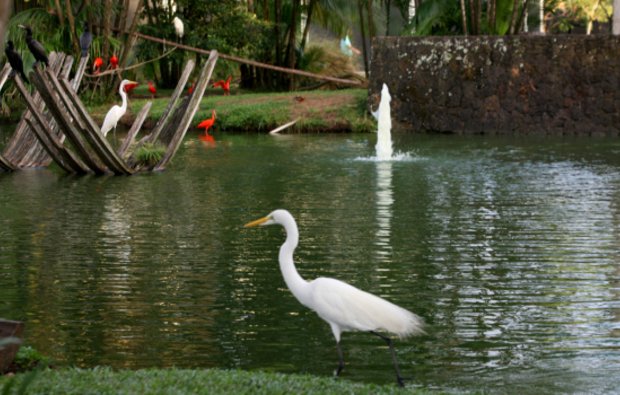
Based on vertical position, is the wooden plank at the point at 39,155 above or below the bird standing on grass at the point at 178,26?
below

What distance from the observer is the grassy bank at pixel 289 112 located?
25625 mm

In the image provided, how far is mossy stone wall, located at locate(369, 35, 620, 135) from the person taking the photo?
79.4 feet

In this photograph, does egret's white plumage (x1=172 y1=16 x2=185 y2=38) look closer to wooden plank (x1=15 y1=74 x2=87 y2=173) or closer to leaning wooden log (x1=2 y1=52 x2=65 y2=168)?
leaning wooden log (x1=2 y1=52 x2=65 y2=168)

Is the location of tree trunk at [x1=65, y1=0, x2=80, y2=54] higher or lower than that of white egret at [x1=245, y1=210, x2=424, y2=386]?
higher

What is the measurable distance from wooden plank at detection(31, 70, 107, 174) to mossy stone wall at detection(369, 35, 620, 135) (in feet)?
29.8

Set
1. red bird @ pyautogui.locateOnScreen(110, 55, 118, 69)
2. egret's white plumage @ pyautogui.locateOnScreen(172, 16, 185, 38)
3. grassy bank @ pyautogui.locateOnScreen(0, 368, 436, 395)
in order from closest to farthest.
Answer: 1. grassy bank @ pyautogui.locateOnScreen(0, 368, 436, 395)
2. red bird @ pyautogui.locateOnScreen(110, 55, 118, 69)
3. egret's white plumage @ pyautogui.locateOnScreen(172, 16, 185, 38)

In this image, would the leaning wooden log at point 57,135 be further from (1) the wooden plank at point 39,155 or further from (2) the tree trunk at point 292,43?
(2) the tree trunk at point 292,43

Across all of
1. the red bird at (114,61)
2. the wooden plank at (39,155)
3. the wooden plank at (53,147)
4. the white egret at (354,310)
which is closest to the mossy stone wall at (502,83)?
the red bird at (114,61)

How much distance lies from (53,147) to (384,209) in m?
6.22

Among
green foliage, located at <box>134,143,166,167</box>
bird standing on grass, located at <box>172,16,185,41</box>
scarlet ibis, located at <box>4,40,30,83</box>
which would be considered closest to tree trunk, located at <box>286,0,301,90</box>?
bird standing on grass, located at <box>172,16,185,41</box>

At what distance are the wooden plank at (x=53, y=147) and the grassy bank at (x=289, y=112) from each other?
27.2 ft

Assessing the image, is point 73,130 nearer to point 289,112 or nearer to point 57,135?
point 57,135

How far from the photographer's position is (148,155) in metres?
18.2

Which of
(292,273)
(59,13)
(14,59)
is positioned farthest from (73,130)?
(59,13)
